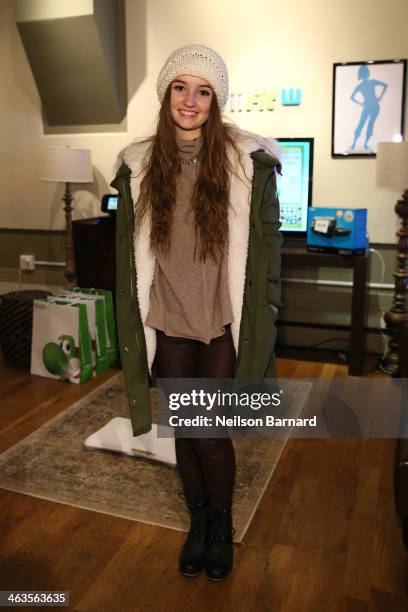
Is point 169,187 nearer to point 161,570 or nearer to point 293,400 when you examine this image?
point 161,570

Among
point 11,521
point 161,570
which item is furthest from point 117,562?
point 11,521

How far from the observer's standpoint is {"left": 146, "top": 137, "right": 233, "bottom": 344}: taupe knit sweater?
1.55 meters

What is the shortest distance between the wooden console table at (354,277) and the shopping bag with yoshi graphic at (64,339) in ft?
3.98

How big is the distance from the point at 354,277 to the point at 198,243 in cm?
190

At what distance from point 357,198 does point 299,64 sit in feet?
2.77

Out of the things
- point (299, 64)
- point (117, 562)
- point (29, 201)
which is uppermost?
point (299, 64)

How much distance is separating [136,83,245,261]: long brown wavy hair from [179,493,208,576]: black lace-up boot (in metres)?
0.74

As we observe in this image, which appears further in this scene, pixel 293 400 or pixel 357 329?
pixel 357 329

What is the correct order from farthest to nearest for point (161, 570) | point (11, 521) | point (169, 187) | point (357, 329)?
point (357, 329), point (11, 521), point (161, 570), point (169, 187)

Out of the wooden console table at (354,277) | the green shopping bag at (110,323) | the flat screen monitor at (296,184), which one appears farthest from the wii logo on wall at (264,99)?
the green shopping bag at (110,323)

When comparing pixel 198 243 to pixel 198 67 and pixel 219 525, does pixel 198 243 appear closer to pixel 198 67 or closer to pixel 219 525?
pixel 198 67

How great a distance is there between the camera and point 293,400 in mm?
3004

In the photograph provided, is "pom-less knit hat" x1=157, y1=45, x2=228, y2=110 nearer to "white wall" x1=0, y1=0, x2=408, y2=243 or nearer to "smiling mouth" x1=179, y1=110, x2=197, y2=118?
"smiling mouth" x1=179, y1=110, x2=197, y2=118

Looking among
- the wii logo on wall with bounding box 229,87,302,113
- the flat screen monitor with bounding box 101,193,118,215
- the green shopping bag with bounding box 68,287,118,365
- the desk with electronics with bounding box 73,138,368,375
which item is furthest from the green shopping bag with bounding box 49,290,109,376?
the wii logo on wall with bounding box 229,87,302,113
